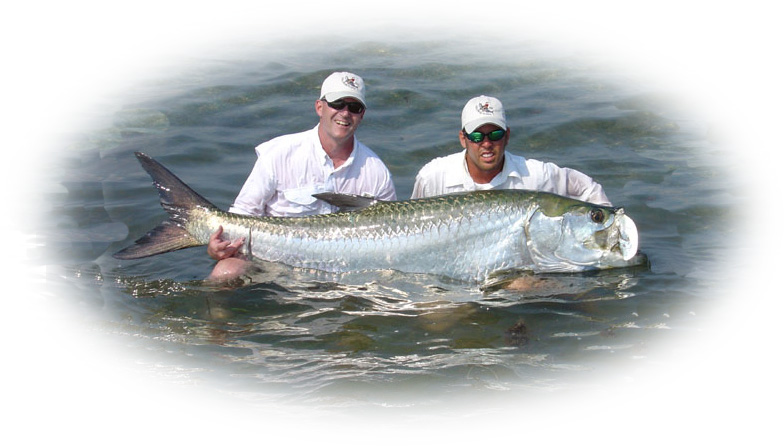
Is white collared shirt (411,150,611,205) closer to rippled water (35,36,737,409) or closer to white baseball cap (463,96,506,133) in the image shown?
white baseball cap (463,96,506,133)

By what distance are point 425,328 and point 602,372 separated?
1246 millimetres

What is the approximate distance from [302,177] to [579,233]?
2301mm

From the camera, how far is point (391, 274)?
5.78 meters

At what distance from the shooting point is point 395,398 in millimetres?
4512

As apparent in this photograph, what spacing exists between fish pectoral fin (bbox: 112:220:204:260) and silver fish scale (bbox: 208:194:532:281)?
332mm

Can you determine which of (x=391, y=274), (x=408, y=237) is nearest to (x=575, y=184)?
(x=408, y=237)

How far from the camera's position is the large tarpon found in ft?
18.4

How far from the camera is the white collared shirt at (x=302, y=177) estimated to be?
6305 millimetres

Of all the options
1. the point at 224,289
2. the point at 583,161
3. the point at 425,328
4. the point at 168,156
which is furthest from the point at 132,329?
the point at 583,161

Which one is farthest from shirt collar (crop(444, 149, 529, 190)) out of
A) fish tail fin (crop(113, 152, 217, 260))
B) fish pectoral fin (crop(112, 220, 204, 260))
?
fish pectoral fin (crop(112, 220, 204, 260))

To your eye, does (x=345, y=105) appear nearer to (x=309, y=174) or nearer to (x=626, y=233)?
(x=309, y=174)

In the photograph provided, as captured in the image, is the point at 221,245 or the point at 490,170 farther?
the point at 490,170

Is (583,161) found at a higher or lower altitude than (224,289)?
higher

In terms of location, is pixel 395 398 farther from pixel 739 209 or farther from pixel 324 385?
pixel 739 209
